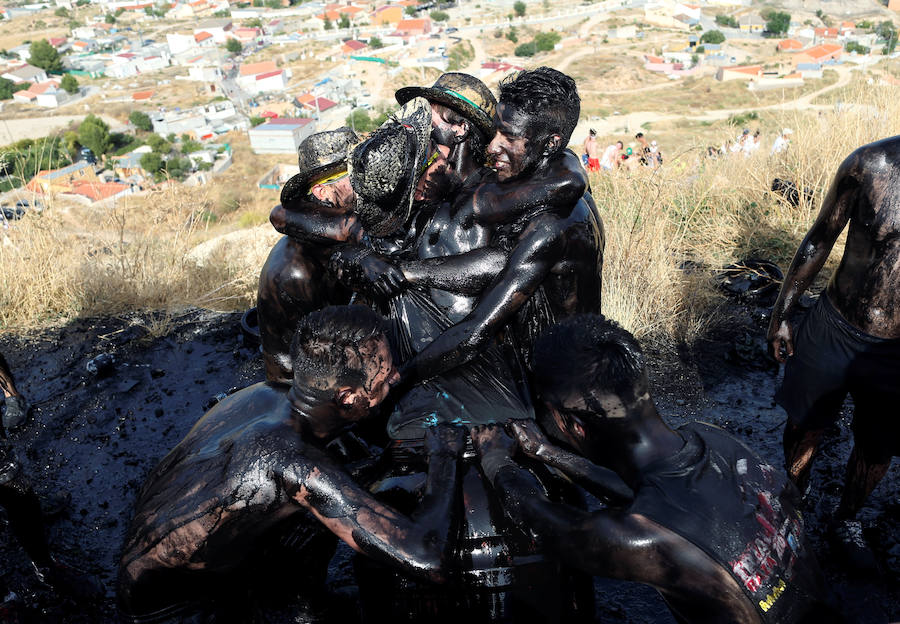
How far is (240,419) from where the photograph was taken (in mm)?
2283

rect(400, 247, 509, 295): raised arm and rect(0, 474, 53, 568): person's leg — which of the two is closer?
rect(400, 247, 509, 295): raised arm

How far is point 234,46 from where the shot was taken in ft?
250

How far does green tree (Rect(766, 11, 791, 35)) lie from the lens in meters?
66.4

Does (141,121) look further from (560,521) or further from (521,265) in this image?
(560,521)

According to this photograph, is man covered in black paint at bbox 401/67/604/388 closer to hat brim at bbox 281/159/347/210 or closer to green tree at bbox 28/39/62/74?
hat brim at bbox 281/159/347/210

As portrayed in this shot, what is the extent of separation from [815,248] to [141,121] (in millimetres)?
58738

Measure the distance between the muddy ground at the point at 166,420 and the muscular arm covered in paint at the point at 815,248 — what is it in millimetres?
565

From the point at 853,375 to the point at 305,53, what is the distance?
256 ft

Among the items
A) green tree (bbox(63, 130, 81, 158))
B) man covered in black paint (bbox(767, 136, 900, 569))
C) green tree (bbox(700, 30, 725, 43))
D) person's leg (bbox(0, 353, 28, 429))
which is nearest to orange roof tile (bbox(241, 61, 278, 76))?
green tree (bbox(63, 130, 81, 158))

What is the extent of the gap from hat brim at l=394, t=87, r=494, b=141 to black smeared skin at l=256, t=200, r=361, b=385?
64 cm

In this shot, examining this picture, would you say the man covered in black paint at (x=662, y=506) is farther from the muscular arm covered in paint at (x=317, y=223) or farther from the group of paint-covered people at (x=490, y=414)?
the muscular arm covered in paint at (x=317, y=223)

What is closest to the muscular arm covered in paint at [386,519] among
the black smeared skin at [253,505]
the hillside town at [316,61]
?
the black smeared skin at [253,505]

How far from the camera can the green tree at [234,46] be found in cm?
7606

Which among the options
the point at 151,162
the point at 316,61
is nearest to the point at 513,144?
the point at 151,162
